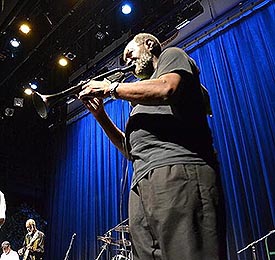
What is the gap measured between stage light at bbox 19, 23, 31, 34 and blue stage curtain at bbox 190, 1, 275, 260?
119 inches

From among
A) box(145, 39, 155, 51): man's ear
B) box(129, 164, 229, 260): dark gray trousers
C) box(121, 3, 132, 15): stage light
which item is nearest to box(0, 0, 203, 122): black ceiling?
box(121, 3, 132, 15): stage light

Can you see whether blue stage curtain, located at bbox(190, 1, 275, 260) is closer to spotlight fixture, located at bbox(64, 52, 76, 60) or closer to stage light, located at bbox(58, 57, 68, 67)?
spotlight fixture, located at bbox(64, 52, 76, 60)

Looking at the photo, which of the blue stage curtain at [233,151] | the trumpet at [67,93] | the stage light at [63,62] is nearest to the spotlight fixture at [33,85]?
the stage light at [63,62]

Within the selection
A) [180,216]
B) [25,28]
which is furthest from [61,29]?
[180,216]

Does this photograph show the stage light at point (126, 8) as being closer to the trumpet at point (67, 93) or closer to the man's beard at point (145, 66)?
the trumpet at point (67, 93)

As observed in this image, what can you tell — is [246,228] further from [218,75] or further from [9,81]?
[9,81]

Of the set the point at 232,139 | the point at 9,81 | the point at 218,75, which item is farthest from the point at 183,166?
the point at 9,81

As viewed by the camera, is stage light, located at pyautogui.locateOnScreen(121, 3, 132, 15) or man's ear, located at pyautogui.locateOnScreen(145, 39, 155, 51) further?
stage light, located at pyautogui.locateOnScreen(121, 3, 132, 15)

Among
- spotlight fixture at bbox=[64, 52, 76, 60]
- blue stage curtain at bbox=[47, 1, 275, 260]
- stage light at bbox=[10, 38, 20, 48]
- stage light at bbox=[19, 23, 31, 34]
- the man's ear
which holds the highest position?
stage light at bbox=[19, 23, 31, 34]

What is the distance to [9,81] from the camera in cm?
707

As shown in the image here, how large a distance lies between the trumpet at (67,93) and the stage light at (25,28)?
4.42 metres

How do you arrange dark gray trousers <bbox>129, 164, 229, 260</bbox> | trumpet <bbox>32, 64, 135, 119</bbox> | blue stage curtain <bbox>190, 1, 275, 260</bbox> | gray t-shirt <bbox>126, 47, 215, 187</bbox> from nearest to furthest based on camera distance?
dark gray trousers <bbox>129, 164, 229, 260</bbox> → gray t-shirt <bbox>126, 47, 215, 187</bbox> → trumpet <bbox>32, 64, 135, 119</bbox> → blue stage curtain <bbox>190, 1, 275, 260</bbox>

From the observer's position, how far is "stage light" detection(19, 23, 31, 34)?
589cm

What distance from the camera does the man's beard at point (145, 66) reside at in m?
1.44
